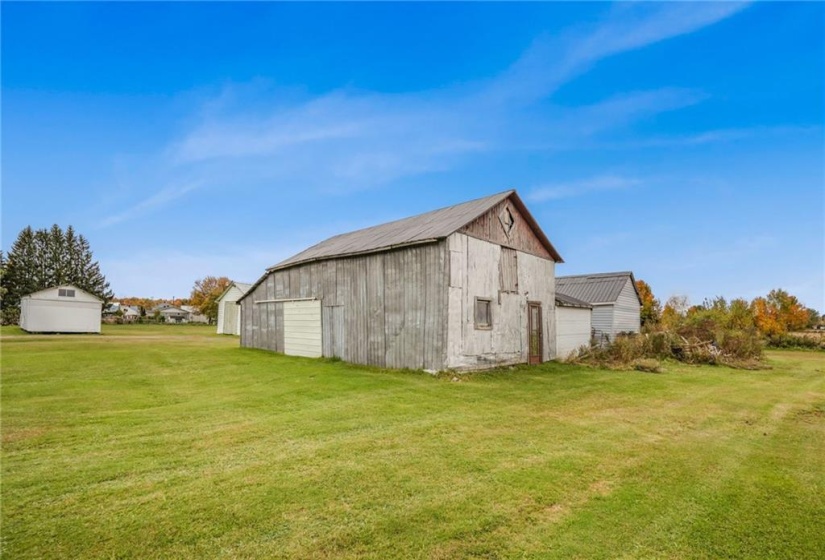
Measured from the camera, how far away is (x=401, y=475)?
14.9ft

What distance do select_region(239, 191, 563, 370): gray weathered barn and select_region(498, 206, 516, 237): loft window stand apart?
42 millimetres

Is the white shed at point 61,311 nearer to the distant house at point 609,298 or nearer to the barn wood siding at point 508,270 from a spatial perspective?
the barn wood siding at point 508,270

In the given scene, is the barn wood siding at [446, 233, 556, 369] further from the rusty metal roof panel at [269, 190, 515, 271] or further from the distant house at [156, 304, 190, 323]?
the distant house at [156, 304, 190, 323]

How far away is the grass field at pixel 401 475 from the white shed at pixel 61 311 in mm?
32641

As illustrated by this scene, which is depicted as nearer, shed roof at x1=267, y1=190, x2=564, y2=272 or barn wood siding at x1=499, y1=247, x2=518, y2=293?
shed roof at x1=267, y1=190, x2=564, y2=272

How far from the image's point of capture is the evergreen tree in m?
57.3

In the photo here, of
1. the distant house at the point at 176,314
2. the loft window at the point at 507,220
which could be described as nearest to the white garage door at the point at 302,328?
the loft window at the point at 507,220

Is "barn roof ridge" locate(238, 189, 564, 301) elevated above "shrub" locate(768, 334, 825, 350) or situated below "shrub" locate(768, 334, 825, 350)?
above

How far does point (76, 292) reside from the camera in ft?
117

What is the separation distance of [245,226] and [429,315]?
73.1 feet

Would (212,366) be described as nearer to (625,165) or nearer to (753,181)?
(625,165)

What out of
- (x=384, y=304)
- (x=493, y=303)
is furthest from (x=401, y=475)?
(x=493, y=303)

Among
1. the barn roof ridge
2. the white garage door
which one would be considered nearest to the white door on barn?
the white garage door

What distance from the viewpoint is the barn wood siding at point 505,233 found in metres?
14.2
